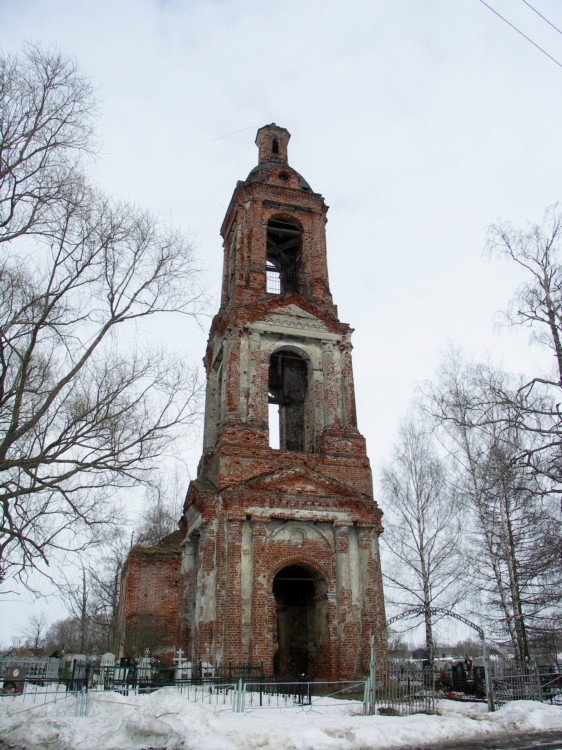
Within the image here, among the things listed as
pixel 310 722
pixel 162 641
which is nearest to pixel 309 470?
pixel 310 722

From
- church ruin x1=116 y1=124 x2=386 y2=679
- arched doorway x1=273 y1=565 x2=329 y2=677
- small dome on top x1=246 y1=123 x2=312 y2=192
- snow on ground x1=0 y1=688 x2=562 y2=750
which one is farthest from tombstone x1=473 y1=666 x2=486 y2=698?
small dome on top x1=246 y1=123 x2=312 y2=192

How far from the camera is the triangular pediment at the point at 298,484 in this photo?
16.8m

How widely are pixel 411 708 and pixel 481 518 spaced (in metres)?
8.52

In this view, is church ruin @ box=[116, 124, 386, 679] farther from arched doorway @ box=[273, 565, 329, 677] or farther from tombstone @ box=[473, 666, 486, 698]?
tombstone @ box=[473, 666, 486, 698]

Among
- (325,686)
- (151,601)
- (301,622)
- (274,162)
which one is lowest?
(325,686)

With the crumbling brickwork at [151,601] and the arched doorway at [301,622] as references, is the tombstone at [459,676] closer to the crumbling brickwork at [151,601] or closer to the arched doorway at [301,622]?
the arched doorway at [301,622]

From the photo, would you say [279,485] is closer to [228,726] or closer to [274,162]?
[228,726]

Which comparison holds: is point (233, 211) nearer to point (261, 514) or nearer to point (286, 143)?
point (286, 143)

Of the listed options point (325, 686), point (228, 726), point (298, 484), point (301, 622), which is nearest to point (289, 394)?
point (298, 484)

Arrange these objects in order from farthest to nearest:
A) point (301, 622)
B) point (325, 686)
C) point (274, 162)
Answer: point (274, 162) → point (301, 622) → point (325, 686)

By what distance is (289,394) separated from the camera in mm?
22297

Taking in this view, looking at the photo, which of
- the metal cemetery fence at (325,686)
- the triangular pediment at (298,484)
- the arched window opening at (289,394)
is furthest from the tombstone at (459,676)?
the arched window opening at (289,394)

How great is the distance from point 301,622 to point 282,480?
495 cm

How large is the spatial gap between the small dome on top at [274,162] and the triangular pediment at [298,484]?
1197 cm
